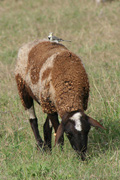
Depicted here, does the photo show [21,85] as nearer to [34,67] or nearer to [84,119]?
[34,67]

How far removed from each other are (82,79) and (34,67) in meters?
0.91

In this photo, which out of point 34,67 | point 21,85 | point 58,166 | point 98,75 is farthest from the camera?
point 98,75

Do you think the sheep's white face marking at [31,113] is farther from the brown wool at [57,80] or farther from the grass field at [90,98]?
the brown wool at [57,80]

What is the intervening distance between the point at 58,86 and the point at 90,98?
75.0 inches

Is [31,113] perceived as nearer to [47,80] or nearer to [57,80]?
[47,80]

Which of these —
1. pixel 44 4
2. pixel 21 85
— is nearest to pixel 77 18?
pixel 44 4

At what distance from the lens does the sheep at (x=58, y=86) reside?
13.9 ft

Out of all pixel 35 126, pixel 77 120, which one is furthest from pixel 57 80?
pixel 35 126

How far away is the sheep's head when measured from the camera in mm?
4176

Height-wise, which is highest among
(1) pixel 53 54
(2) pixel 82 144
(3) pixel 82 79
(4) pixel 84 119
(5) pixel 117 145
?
(1) pixel 53 54

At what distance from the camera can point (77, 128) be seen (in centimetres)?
416

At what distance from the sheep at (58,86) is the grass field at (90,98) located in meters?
0.28

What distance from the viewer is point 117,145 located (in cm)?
488

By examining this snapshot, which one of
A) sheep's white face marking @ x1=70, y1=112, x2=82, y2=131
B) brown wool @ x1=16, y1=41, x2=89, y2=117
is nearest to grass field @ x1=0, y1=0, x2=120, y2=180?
sheep's white face marking @ x1=70, y1=112, x2=82, y2=131
